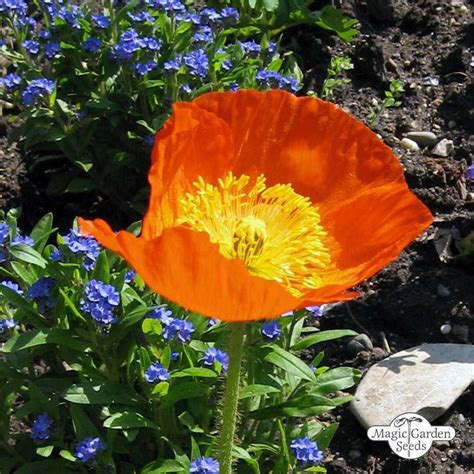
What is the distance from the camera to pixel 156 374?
301 centimetres

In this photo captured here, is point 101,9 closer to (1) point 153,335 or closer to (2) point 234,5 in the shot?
(2) point 234,5

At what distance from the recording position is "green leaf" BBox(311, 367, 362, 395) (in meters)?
3.42

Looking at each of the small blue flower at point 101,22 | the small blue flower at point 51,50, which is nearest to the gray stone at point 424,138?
the small blue flower at point 101,22

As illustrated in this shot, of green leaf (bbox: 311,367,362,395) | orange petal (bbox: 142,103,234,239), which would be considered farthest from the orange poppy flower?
green leaf (bbox: 311,367,362,395)

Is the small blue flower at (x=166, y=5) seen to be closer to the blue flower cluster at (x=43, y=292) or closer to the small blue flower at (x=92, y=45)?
the small blue flower at (x=92, y=45)

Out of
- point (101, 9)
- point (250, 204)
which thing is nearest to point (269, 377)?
point (250, 204)

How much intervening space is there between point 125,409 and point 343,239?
0.93 meters

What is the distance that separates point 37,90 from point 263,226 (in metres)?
1.93

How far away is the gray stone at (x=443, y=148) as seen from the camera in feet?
16.9

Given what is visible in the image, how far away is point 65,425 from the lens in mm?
3445

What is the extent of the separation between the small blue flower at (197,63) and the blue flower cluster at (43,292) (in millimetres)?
1393

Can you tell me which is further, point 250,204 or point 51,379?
point 51,379

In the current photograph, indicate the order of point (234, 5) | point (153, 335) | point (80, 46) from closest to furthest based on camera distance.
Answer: point (153, 335)
point (80, 46)
point (234, 5)

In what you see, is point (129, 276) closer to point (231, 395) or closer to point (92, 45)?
point (231, 395)
